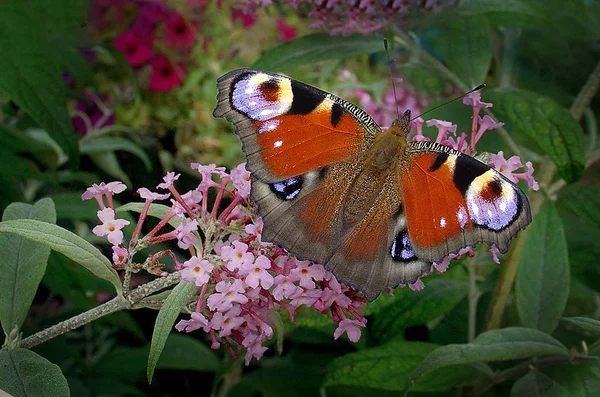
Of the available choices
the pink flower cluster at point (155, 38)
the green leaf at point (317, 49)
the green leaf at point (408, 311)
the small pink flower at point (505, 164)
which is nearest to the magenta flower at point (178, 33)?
the pink flower cluster at point (155, 38)

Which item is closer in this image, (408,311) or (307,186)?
(307,186)

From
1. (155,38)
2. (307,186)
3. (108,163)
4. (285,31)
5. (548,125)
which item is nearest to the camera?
(307,186)

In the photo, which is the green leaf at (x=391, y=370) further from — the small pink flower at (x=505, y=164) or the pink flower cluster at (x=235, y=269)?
the small pink flower at (x=505, y=164)

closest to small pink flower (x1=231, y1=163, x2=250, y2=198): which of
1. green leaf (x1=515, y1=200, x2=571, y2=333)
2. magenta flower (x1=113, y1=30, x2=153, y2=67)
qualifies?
green leaf (x1=515, y1=200, x2=571, y2=333)

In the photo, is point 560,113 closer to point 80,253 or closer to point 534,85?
point 534,85

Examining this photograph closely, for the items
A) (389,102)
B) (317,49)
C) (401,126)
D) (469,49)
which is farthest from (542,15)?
(389,102)

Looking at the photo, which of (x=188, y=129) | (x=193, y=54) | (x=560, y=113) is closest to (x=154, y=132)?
(x=188, y=129)

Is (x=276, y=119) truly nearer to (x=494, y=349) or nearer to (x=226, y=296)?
(x=226, y=296)
